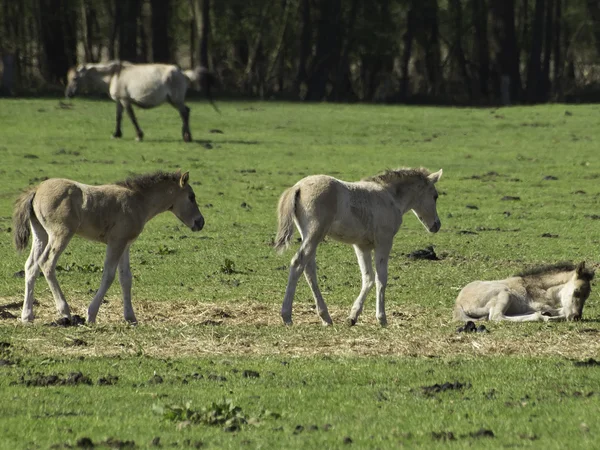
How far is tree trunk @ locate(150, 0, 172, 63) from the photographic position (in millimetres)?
49562

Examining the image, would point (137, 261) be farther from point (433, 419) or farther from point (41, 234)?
point (433, 419)

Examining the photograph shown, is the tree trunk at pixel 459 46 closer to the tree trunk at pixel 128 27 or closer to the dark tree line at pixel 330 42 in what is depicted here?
the dark tree line at pixel 330 42

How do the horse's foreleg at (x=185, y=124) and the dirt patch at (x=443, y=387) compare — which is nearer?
the dirt patch at (x=443, y=387)

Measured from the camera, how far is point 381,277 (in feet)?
46.2

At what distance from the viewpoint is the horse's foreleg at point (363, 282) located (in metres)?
13.8

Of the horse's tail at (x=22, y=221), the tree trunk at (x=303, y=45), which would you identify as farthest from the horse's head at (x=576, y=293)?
the tree trunk at (x=303, y=45)

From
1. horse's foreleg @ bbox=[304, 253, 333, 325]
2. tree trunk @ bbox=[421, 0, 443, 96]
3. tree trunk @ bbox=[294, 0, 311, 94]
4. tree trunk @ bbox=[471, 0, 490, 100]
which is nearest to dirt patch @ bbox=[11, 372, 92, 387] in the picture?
horse's foreleg @ bbox=[304, 253, 333, 325]

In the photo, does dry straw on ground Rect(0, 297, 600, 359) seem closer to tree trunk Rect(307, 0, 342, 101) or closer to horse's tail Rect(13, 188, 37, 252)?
horse's tail Rect(13, 188, 37, 252)

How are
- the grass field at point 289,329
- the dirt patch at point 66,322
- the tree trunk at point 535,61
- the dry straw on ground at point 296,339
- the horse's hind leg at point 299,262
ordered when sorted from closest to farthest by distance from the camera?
the grass field at point 289,329, the dry straw on ground at point 296,339, the dirt patch at point 66,322, the horse's hind leg at point 299,262, the tree trunk at point 535,61

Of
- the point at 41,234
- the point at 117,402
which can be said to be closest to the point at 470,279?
the point at 41,234

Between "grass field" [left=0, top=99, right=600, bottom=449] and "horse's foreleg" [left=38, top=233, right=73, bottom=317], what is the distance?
302mm

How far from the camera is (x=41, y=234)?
13.6 m

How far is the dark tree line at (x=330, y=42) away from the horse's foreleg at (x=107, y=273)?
33.0 m

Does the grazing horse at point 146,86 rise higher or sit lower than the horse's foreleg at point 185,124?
higher
